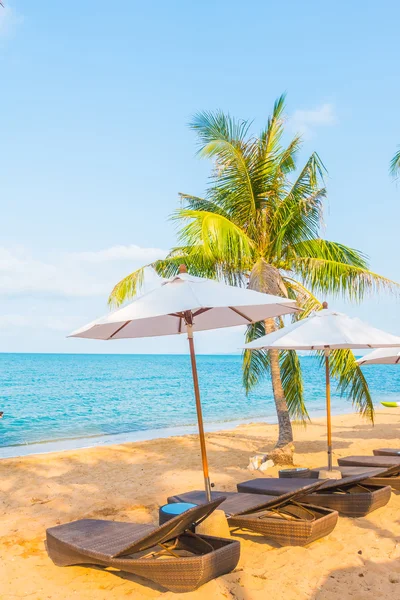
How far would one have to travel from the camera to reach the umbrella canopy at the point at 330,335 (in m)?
5.60

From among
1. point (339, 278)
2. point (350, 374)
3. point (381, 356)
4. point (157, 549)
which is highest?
point (339, 278)

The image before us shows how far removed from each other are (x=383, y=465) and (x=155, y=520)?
2.71m

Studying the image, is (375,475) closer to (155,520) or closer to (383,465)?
(383,465)

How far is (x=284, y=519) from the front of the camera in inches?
167

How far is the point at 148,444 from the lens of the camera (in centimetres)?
1111

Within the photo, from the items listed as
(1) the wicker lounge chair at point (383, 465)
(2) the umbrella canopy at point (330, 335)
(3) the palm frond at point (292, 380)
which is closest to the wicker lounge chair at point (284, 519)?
(1) the wicker lounge chair at point (383, 465)

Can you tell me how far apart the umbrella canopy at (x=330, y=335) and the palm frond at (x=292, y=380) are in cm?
281

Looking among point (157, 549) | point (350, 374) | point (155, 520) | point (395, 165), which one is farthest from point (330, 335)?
point (395, 165)

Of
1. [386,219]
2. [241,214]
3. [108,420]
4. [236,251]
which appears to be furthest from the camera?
[108,420]

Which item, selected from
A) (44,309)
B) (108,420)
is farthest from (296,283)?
(44,309)

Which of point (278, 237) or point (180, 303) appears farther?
point (278, 237)

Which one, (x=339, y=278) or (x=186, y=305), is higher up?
(x=339, y=278)

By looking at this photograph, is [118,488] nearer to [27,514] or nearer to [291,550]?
[27,514]

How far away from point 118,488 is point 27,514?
147cm
